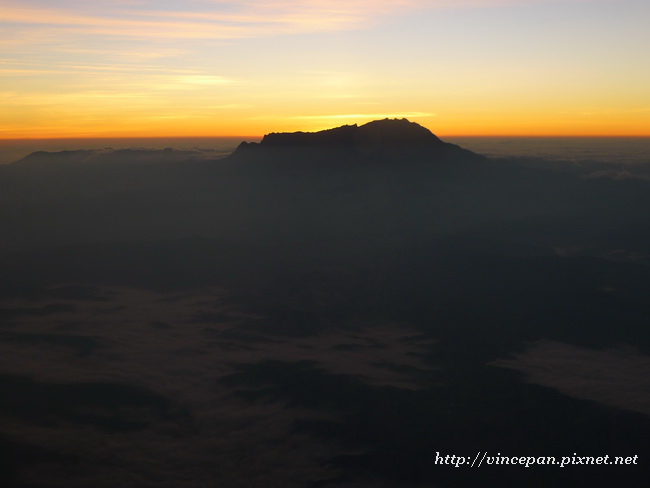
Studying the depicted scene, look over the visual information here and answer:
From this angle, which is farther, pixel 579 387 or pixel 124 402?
pixel 579 387

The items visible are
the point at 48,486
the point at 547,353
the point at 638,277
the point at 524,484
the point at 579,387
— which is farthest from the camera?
the point at 638,277

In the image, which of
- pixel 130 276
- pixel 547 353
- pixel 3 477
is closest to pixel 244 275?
pixel 130 276

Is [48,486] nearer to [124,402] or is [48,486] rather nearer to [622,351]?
[124,402]

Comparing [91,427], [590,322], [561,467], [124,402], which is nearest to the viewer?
[561,467]

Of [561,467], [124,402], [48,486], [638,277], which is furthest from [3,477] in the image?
[638,277]

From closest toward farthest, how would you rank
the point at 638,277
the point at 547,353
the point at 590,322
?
the point at 547,353, the point at 590,322, the point at 638,277

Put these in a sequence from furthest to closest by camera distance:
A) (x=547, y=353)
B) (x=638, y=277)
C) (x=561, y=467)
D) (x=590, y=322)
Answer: (x=638, y=277)
(x=590, y=322)
(x=547, y=353)
(x=561, y=467)

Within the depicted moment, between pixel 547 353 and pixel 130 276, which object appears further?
pixel 130 276

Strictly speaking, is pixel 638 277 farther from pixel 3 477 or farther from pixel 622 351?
pixel 3 477

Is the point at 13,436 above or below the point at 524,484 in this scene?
above
